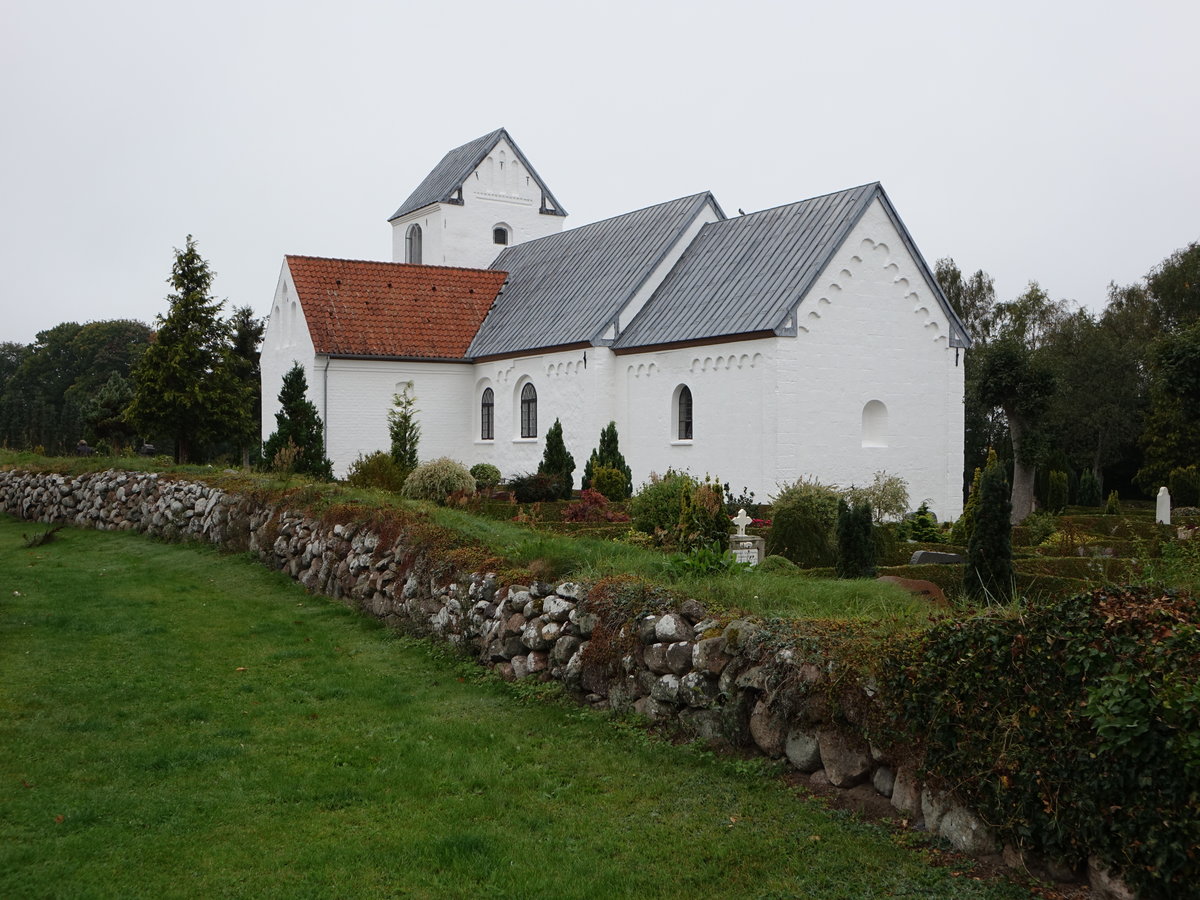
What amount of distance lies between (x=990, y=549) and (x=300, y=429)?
58.0 feet

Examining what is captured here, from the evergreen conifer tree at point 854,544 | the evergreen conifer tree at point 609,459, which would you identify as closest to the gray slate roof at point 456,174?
the evergreen conifer tree at point 609,459

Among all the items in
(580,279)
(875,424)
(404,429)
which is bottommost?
(875,424)

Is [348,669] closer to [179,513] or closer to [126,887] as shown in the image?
[126,887]

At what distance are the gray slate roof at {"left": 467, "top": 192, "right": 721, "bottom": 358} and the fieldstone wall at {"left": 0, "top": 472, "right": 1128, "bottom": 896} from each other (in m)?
12.1

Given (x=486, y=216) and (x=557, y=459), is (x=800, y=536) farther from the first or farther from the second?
(x=486, y=216)

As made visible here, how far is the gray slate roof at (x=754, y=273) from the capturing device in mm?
18531

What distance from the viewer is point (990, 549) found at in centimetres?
843

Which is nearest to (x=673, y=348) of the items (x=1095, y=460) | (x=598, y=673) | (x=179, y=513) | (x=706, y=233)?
(x=706, y=233)

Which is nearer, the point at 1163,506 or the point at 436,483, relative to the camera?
the point at 436,483

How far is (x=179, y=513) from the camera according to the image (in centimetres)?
1388

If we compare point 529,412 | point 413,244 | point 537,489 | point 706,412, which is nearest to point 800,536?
point 706,412

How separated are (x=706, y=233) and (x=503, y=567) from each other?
53.0 feet

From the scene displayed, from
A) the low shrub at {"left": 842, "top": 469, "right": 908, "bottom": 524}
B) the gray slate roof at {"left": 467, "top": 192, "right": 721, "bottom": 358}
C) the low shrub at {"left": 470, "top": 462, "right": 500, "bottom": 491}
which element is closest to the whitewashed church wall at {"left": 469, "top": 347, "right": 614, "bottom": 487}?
the gray slate roof at {"left": 467, "top": 192, "right": 721, "bottom": 358}

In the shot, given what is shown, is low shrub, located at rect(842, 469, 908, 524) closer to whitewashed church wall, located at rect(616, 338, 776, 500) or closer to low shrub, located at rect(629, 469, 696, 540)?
whitewashed church wall, located at rect(616, 338, 776, 500)
